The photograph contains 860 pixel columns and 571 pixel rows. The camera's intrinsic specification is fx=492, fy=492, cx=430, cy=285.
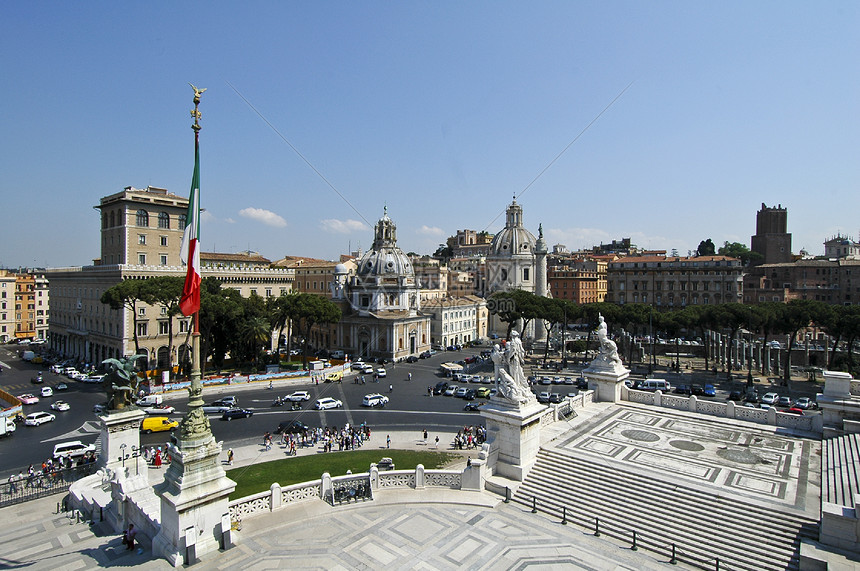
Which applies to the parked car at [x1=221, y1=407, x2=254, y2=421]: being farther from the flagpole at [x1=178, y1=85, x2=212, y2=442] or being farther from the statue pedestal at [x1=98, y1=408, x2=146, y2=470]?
the flagpole at [x1=178, y1=85, x2=212, y2=442]

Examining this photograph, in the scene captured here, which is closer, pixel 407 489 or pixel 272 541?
pixel 272 541

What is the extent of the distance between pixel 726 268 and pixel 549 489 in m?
69.5

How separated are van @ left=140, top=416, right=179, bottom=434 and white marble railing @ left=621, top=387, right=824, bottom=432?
25777 millimetres

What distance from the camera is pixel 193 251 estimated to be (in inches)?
484

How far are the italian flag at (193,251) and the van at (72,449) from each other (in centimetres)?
1702

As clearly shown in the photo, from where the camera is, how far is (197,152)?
12.8m

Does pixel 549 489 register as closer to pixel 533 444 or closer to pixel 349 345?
pixel 533 444

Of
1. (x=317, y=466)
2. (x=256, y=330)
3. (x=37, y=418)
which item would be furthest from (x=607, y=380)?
(x=37, y=418)

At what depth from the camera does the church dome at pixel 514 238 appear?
254ft

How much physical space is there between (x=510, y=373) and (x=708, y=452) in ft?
24.5

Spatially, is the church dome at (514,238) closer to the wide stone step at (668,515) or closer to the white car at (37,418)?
the white car at (37,418)

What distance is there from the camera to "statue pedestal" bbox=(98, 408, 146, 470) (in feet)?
53.4

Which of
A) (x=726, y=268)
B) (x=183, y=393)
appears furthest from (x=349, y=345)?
(x=726, y=268)

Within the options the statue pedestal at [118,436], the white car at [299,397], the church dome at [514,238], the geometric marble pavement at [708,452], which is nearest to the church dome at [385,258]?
the church dome at [514,238]
